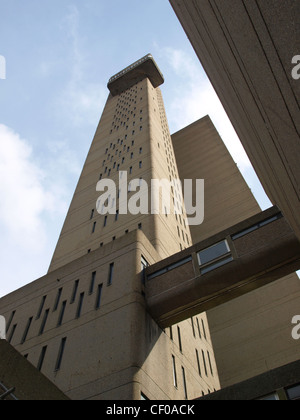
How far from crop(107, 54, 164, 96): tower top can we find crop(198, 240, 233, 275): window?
1737 inches

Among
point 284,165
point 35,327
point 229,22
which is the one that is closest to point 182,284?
point 35,327

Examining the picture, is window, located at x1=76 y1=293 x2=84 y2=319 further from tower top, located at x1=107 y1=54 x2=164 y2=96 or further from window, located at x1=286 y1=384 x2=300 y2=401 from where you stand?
tower top, located at x1=107 y1=54 x2=164 y2=96

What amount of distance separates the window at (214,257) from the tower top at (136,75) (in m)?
44.1

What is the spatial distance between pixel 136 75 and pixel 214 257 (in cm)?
4641

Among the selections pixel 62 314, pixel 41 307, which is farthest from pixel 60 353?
pixel 41 307

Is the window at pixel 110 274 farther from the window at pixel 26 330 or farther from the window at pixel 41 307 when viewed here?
the window at pixel 26 330

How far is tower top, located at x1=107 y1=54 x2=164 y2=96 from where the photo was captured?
5562cm

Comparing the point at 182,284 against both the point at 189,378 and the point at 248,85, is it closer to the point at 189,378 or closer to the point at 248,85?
the point at 189,378

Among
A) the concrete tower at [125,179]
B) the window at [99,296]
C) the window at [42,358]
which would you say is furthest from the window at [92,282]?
the concrete tower at [125,179]

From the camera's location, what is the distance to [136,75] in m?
56.2

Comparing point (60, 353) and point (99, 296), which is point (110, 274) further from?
point (60, 353)

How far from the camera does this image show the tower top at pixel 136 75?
55625mm

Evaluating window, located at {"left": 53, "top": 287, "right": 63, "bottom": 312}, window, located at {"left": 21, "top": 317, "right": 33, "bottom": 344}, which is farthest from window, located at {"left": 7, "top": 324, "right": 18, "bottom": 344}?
window, located at {"left": 53, "top": 287, "right": 63, "bottom": 312}
